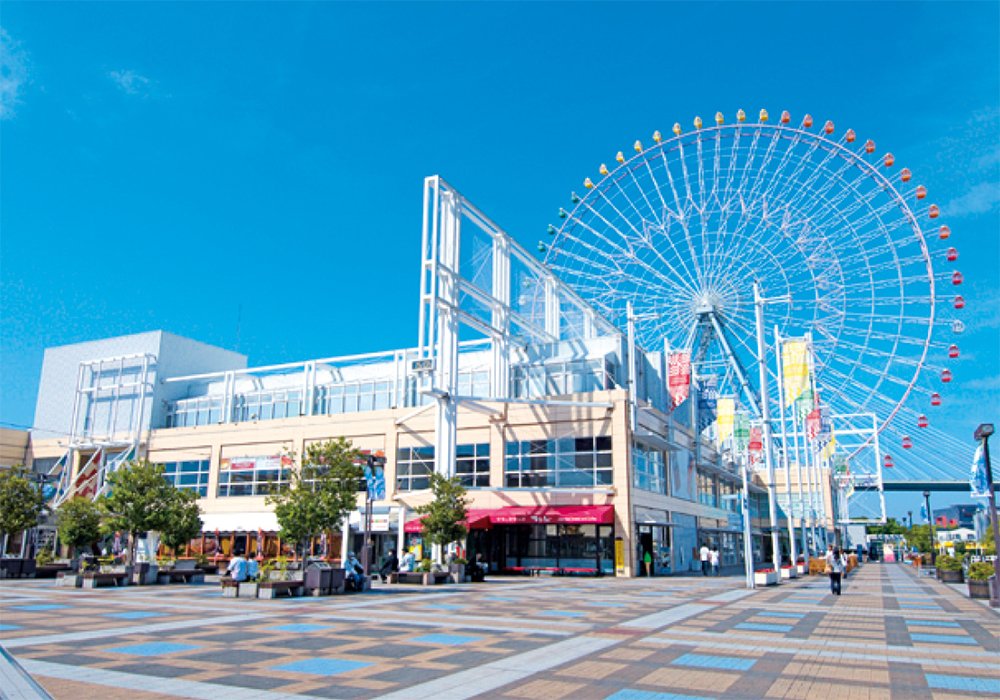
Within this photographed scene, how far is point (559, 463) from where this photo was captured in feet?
139

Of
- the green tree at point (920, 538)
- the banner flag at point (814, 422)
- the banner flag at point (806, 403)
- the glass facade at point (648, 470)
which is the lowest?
the green tree at point (920, 538)

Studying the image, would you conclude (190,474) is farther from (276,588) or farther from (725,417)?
(725,417)

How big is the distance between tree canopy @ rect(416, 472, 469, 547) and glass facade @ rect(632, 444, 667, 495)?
10.5 meters

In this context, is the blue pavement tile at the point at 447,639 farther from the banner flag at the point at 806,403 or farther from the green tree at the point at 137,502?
the banner flag at the point at 806,403

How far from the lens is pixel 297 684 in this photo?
9656mm

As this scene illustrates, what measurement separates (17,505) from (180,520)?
40.7ft

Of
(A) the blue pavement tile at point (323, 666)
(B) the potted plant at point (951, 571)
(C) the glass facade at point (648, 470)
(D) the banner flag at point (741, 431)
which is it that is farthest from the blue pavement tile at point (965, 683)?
(D) the banner flag at point (741, 431)

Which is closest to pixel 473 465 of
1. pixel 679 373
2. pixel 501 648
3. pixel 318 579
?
pixel 679 373

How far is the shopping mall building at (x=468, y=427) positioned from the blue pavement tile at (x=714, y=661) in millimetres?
20352

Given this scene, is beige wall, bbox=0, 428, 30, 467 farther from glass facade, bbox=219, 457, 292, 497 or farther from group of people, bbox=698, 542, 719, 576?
group of people, bbox=698, 542, 719, 576

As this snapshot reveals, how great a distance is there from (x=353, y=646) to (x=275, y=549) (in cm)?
3818

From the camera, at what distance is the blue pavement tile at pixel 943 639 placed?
1419cm

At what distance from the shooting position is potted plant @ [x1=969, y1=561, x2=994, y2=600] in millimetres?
24672

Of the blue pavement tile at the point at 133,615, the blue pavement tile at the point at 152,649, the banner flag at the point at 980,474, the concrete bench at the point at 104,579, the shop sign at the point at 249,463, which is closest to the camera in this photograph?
the blue pavement tile at the point at 152,649
